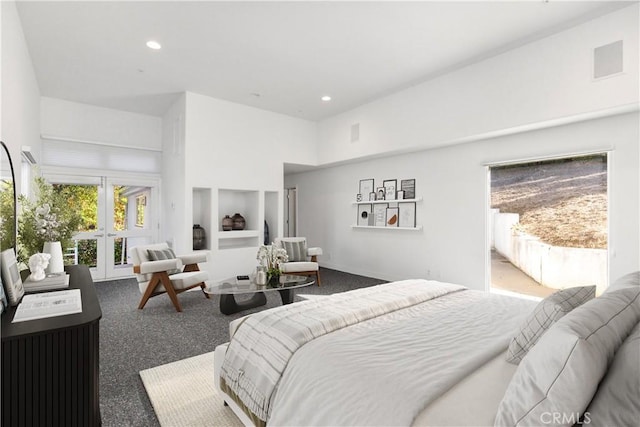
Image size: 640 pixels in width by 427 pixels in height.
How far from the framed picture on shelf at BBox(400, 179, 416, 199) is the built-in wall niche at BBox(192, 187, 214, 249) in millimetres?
3370

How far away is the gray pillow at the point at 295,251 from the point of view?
5600 millimetres

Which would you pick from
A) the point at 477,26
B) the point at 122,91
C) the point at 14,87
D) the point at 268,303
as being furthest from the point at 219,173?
the point at 477,26

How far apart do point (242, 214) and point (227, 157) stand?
49.5 inches

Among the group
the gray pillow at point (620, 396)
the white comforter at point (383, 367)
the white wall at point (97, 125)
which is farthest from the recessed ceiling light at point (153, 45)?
the gray pillow at point (620, 396)

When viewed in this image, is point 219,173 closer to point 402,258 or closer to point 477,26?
point 402,258

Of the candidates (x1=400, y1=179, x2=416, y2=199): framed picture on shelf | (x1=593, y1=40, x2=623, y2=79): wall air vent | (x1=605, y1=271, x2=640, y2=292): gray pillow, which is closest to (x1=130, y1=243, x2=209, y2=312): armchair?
(x1=400, y1=179, x2=416, y2=199): framed picture on shelf

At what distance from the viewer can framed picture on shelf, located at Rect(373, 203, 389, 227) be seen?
6035 mm

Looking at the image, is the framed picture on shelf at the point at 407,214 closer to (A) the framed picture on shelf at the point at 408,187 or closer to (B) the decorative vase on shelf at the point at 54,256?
(A) the framed picture on shelf at the point at 408,187

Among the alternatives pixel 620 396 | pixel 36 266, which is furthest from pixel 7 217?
pixel 620 396

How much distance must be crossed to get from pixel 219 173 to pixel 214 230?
981 mm

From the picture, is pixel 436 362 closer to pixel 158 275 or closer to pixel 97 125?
pixel 158 275

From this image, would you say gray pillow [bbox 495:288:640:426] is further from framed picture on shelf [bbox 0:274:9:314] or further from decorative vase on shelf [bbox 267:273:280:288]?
decorative vase on shelf [bbox 267:273:280:288]

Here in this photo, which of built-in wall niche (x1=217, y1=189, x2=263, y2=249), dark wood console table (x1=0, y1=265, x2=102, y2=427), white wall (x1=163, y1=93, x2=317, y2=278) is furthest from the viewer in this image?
built-in wall niche (x1=217, y1=189, x2=263, y2=249)

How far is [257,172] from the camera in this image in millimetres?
6062
